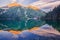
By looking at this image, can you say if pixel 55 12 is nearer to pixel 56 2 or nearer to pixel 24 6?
pixel 56 2

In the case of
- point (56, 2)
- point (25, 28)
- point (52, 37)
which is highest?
point (56, 2)

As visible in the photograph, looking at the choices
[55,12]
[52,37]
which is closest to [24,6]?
[55,12]

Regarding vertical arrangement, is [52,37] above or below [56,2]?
below

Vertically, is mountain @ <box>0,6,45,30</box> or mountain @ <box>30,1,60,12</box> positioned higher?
mountain @ <box>30,1,60,12</box>

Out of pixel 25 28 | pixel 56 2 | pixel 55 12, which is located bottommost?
pixel 25 28

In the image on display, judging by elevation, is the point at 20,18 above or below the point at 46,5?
below

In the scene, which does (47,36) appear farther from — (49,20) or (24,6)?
(24,6)

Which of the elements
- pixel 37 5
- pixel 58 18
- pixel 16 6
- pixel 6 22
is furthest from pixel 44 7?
pixel 6 22

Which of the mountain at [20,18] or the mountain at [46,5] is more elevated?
the mountain at [46,5]

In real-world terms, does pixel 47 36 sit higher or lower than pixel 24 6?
lower
